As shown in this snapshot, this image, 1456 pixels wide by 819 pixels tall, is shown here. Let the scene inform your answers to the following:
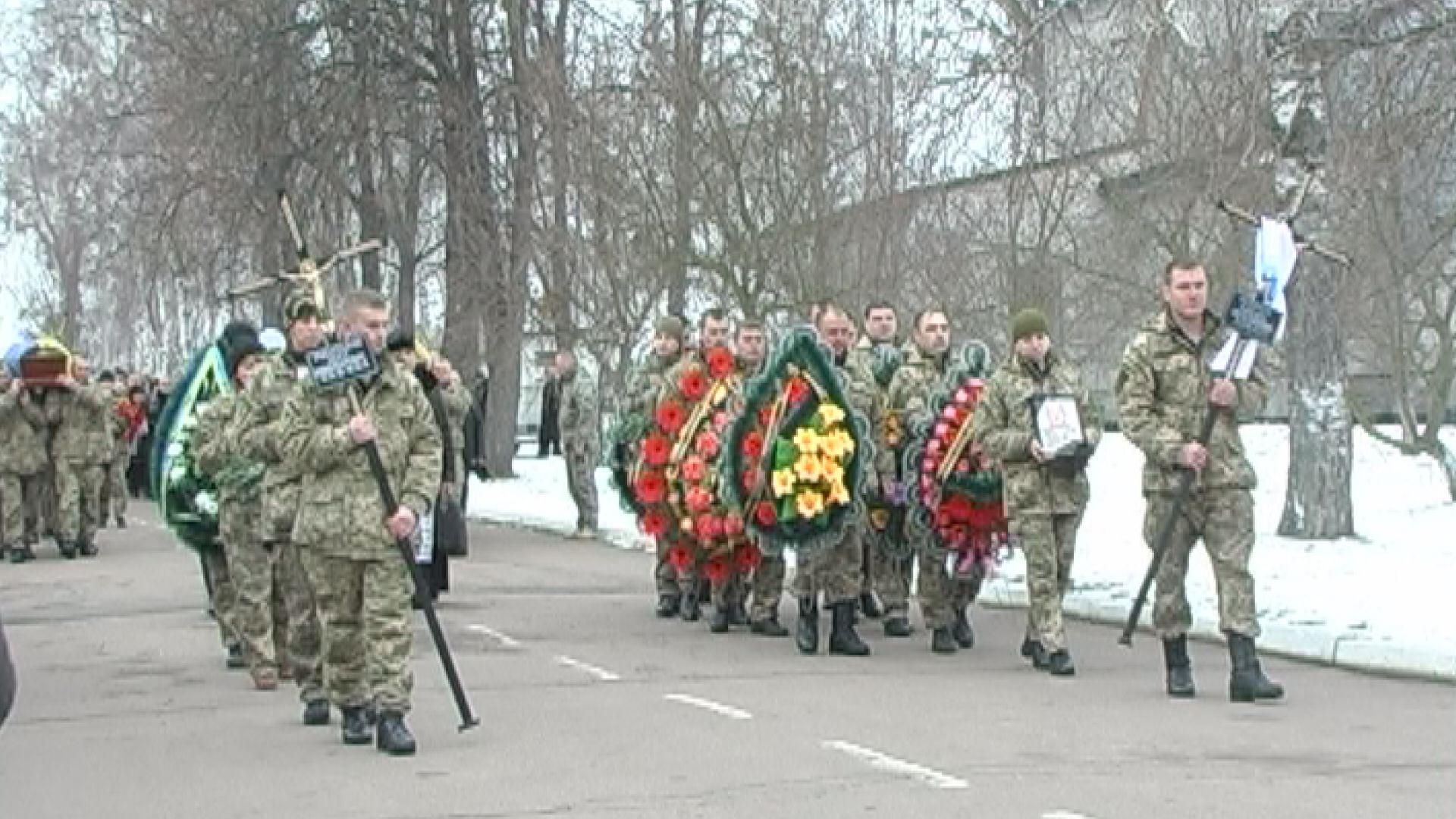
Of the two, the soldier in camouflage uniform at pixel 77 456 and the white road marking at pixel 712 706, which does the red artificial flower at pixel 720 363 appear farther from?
the soldier in camouflage uniform at pixel 77 456

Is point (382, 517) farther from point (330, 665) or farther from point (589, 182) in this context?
point (589, 182)

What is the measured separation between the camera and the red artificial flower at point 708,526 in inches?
574

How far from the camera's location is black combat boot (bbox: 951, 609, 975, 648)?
1412cm

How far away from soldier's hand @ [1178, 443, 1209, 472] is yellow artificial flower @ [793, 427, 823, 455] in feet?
9.11

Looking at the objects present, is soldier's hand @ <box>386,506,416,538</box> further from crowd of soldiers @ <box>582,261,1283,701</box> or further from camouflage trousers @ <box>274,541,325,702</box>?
crowd of soldiers @ <box>582,261,1283,701</box>

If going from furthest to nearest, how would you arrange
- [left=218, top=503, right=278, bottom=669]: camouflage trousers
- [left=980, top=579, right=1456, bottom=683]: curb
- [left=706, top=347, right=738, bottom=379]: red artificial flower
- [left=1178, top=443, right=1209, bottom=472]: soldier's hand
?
[left=706, top=347, right=738, bottom=379]: red artificial flower → [left=980, top=579, right=1456, bottom=683]: curb → [left=218, top=503, right=278, bottom=669]: camouflage trousers → [left=1178, top=443, right=1209, bottom=472]: soldier's hand

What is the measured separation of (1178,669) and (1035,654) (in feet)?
4.53

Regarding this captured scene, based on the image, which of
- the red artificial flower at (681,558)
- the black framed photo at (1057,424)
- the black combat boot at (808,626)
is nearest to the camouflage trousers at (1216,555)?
the black framed photo at (1057,424)

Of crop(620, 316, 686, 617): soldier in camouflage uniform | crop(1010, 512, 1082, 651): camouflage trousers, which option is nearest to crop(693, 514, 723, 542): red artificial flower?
crop(620, 316, 686, 617): soldier in camouflage uniform

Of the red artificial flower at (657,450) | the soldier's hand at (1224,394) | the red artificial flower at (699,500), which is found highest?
the soldier's hand at (1224,394)

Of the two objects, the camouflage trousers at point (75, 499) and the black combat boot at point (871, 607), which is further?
the camouflage trousers at point (75, 499)

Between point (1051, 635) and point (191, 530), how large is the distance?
4671mm

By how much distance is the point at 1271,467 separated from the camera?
29375 mm

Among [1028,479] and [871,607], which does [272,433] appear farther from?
[871,607]
